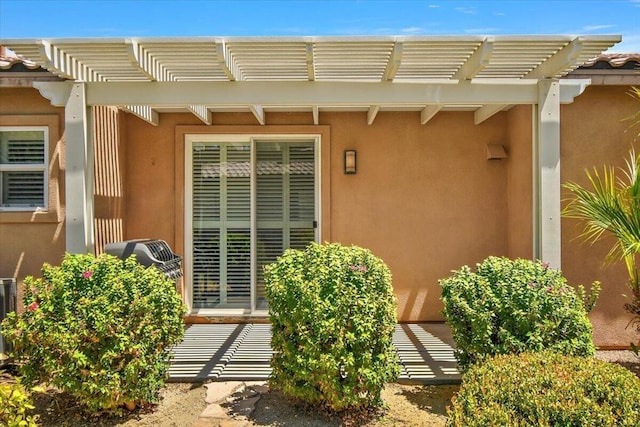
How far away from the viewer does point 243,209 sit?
7527mm

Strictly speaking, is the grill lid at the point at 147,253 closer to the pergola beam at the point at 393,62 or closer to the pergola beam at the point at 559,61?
the pergola beam at the point at 393,62

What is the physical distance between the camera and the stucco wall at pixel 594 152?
20.5 feet

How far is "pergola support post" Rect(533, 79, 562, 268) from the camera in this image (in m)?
5.09

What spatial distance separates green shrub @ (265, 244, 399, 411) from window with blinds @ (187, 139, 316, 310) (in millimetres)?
3135

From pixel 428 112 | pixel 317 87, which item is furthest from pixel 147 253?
pixel 428 112

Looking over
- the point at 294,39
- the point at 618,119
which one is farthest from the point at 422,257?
the point at 294,39

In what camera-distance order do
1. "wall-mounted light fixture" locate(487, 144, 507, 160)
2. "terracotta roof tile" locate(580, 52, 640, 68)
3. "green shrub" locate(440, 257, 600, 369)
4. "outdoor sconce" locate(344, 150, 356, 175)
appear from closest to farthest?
1. "green shrub" locate(440, 257, 600, 369)
2. "terracotta roof tile" locate(580, 52, 640, 68)
3. "wall-mounted light fixture" locate(487, 144, 507, 160)
4. "outdoor sconce" locate(344, 150, 356, 175)

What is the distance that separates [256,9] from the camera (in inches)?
419

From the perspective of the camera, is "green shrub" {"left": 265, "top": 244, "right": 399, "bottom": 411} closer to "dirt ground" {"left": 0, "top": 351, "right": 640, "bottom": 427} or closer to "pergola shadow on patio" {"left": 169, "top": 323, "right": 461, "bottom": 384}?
"dirt ground" {"left": 0, "top": 351, "right": 640, "bottom": 427}

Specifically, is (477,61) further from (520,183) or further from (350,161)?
(350,161)

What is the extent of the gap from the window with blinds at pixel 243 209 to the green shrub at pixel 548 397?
4.46m

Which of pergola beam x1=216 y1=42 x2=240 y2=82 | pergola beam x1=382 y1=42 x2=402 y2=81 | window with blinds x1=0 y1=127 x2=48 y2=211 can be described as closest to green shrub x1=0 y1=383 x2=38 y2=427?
pergola beam x1=216 y1=42 x2=240 y2=82

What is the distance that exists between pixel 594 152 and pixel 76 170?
20.5 ft

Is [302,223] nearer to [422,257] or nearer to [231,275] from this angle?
[231,275]
